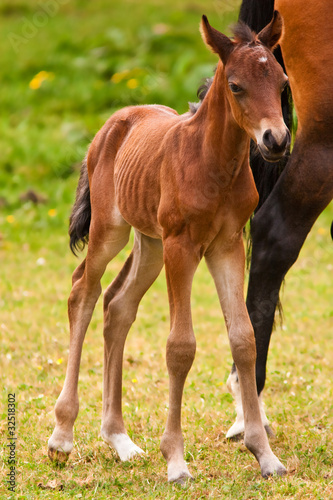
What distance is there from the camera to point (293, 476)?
3432 mm

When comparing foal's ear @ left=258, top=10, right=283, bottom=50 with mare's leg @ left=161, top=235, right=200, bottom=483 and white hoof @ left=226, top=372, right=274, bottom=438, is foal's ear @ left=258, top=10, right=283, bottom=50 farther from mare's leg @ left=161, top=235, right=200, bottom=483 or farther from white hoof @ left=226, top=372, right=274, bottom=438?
white hoof @ left=226, top=372, right=274, bottom=438

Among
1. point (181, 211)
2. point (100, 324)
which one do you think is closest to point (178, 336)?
point (181, 211)

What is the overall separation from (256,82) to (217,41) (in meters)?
0.25

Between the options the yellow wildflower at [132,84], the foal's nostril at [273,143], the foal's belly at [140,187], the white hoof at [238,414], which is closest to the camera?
the foal's nostril at [273,143]

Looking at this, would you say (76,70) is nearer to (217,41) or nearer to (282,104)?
(282,104)

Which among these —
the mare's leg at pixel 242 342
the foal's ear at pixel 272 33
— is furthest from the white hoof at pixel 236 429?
the foal's ear at pixel 272 33

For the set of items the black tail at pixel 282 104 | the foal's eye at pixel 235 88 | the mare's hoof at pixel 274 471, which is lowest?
the mare's hoof at pixel 274 471

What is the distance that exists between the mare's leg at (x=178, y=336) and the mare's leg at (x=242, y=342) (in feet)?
0.54

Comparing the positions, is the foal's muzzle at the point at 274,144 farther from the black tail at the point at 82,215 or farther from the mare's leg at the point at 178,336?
the black tail at the point at 82,215

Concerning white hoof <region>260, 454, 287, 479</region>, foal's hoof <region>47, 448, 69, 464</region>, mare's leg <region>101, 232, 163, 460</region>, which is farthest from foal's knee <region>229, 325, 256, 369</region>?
foal's hoof <region>47, 448, 69, 464</region>

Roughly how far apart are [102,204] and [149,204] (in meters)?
0.41

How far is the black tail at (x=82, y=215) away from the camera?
4.18m

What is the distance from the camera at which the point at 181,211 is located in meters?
3.26

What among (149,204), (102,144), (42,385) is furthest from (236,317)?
(42,385)
